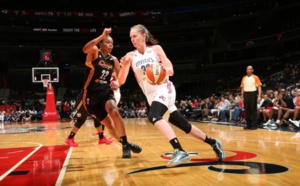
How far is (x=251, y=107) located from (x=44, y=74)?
1681cm

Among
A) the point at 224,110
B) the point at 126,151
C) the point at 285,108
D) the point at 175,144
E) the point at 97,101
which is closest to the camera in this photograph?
the point at 175,144

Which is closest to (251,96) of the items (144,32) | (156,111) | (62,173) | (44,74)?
(144,32)

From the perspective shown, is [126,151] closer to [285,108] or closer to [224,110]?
[285,108]

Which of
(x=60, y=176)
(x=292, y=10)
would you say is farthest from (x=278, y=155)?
(x=292, y=10)

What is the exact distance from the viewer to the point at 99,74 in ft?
16.9

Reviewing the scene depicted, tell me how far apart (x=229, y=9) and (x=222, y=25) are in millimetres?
1878

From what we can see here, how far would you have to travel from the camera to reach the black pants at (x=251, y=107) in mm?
9461

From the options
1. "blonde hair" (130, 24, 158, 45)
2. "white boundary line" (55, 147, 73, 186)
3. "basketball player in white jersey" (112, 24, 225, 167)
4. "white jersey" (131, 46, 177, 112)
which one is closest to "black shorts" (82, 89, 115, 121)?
"white boundary line" (55, 147, 73, 186)

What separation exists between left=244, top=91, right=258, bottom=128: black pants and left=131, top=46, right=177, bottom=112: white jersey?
19.5 ft

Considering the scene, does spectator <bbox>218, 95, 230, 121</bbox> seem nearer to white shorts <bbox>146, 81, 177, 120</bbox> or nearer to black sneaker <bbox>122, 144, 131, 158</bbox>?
black sneaker <bbox>122, 144, 131, 158</bbox>

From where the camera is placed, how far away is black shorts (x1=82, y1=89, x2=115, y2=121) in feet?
16.8

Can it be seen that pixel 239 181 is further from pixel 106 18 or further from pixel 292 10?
pixel 106 18

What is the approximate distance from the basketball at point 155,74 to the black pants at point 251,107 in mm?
6243

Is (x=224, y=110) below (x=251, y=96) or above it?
below
